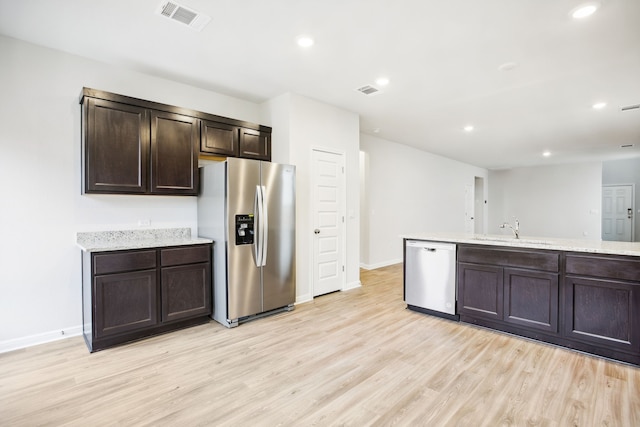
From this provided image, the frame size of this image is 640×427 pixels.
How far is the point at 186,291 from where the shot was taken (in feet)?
10.8

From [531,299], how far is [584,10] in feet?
7.94

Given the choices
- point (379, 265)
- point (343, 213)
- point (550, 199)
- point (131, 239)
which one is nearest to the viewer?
point (131, 239)

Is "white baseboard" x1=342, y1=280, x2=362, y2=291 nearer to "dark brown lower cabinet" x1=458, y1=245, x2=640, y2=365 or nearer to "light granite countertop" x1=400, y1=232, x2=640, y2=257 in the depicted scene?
"light granite countertop" x1=400, y1=232, x2=640, y2=257

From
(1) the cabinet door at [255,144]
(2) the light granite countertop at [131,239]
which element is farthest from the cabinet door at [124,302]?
(1) the cabinet door at [255,144]

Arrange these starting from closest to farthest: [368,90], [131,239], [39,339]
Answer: [39,339], [131,239], [368,90]

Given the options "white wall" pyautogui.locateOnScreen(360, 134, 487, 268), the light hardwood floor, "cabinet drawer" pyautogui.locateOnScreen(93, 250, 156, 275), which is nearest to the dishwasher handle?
the light hardwood floor

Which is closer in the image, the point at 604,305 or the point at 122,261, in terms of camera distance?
the point at 604,305

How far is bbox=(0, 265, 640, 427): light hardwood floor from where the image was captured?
75.3 inches

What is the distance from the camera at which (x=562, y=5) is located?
7.48ft

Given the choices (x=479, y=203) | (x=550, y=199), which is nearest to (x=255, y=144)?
(x=479, y=203)

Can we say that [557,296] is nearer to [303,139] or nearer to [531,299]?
[531,299]

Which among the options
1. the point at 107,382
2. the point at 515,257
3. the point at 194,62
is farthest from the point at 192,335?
the point at 515,257

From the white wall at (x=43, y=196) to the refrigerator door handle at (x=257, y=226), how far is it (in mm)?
1415

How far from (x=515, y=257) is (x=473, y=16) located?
2.18m
